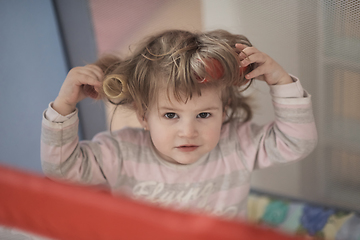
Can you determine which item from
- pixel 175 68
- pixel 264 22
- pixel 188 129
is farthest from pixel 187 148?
pixel 264 22

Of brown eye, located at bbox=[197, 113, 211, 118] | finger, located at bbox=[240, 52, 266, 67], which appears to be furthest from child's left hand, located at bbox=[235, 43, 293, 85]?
brown eye, located at bbox=[197, 113, 211, 118]

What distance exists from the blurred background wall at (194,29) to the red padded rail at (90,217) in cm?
39

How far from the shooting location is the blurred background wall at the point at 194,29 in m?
0.71

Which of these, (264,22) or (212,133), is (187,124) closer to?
(212,133)

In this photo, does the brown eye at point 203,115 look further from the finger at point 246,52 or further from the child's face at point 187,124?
the finger at point 246,52

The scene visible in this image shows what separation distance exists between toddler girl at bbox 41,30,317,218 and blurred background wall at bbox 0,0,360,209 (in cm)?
→ 10

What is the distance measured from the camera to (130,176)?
0.77 meters

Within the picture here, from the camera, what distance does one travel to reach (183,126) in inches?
25.7

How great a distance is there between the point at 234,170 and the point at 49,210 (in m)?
0.50

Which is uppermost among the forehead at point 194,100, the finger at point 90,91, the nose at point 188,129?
the finger at point 90,91

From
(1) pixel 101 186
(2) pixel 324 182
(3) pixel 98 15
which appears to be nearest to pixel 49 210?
(1) pixel 101 186

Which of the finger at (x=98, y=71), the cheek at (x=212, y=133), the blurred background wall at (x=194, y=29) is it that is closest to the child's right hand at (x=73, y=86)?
the finger at (x=98, y=71)

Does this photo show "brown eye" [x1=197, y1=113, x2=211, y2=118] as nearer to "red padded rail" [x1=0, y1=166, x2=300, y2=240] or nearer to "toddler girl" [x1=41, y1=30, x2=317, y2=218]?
"toddler girl" [x1=41, y1=30, x2=317, y2=218]

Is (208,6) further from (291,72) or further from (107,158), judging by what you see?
(107,158)
